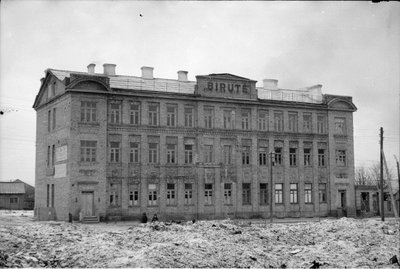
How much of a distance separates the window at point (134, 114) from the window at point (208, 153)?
6389mm

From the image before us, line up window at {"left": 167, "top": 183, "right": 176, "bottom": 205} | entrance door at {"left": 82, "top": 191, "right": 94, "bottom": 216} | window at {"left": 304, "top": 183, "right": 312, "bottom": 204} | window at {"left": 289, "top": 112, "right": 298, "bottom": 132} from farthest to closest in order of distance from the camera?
window at {"left": 289, "top": 112, "right": 298, "bottom": 132} < window at {"left": 304, "top": 183, "right": 312, "bottom": 204} < window at {"left": 167, "top": 183, "right": 176, "bottom": 205} < entrance door at {"left": 82, "top": 191, "right": 94, "bottom": 216}

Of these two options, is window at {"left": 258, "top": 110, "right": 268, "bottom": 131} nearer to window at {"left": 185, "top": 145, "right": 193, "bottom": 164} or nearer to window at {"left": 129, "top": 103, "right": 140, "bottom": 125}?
window at {"left": 185, "top": 145, "right": 193, "bottom": 164}

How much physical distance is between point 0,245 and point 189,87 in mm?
26199

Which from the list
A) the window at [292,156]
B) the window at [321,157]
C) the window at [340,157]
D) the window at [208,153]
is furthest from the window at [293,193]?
the window at [208,153]

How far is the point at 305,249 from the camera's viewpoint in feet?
80.9

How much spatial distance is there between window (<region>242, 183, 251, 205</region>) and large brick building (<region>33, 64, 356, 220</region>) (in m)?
0.09

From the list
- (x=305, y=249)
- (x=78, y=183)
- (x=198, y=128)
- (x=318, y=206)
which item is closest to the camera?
(x=305, y=249)

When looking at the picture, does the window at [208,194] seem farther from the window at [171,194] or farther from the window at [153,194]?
the window at [153,194]

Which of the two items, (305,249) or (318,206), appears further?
(318,206)

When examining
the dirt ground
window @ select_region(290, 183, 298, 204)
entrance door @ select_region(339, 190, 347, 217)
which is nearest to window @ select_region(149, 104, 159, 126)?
the dirt ground

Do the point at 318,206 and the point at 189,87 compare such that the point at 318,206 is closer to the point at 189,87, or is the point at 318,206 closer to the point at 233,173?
the point at 233,173

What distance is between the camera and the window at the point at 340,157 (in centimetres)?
4925

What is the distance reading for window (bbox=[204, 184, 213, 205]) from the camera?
43.1m

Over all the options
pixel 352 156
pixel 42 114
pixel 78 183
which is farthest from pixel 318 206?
pixel 42 114
